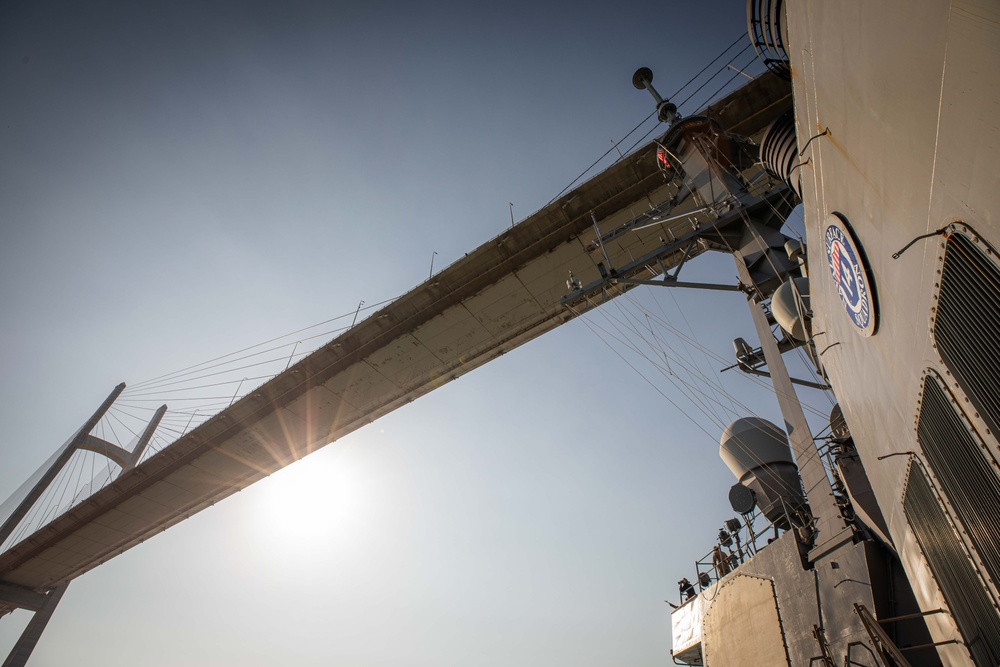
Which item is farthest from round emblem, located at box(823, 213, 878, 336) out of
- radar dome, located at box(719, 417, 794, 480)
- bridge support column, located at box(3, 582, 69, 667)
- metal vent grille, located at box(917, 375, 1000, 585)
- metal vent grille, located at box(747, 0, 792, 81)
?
bridge support column, located at box(3, 582, 69, 667)

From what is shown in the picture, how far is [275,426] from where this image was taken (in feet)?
65.7

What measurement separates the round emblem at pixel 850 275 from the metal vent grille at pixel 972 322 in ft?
2.77

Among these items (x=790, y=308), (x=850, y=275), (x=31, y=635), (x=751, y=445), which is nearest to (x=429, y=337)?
(x=751, y=445)

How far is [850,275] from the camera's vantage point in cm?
357

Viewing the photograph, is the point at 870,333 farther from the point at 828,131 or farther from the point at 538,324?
the point at 538,324

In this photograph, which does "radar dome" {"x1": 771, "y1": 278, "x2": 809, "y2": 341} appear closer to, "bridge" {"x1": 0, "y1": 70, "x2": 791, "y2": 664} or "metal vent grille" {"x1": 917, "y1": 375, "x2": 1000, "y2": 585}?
"bridge" {"x1": 0, "y1": 70, "x2": 791, "y2": 664}

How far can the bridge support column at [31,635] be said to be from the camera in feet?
86.3

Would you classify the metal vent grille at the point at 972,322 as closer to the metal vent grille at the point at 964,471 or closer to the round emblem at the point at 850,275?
the metal vent grille at the point at 964,471

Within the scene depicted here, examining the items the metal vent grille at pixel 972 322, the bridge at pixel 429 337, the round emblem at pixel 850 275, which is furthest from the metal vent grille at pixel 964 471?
the bridge at pixel 429 337

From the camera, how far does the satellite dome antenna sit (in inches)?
590

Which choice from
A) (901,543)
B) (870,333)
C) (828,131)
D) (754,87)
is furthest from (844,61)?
(754,87)

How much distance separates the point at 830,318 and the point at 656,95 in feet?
44.5

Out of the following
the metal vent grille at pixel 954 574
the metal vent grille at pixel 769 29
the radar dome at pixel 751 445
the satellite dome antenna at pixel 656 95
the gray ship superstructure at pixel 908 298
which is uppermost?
the satellite dome antenna at pixel 656 95

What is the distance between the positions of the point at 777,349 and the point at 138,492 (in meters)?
27.4
